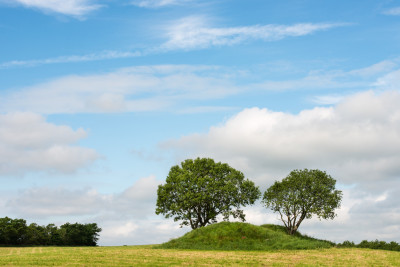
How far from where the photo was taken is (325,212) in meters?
85.9

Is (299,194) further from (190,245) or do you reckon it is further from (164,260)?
(164,260)

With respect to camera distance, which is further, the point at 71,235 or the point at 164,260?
the point at 71,235

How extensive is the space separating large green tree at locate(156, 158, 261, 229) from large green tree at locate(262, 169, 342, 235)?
5.66 m

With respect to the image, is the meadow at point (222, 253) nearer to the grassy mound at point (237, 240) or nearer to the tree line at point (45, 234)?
the grassy mound at point (237, 240)

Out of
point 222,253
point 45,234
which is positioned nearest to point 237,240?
point 222,253

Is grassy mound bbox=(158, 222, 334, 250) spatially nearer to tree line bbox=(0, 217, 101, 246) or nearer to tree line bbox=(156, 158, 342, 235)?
tree line bbox=(156, 158, 342, 235)

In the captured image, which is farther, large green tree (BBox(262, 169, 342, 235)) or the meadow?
large green tree (BBox(262, 169, 342, 235))

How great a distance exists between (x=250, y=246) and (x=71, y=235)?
49887 millimetres

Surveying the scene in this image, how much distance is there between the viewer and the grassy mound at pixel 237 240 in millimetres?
68500

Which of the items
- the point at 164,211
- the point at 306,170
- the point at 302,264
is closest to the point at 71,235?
the point at 164,211

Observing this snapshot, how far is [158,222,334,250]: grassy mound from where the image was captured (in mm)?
68500

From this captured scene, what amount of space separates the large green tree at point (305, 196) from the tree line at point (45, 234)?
1737 inches

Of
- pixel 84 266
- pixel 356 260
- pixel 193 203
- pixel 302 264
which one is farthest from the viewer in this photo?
pixel 193 203

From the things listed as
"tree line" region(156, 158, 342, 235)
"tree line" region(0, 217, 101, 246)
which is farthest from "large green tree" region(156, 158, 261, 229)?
"tree line" region(0, 217, 101, 246)
